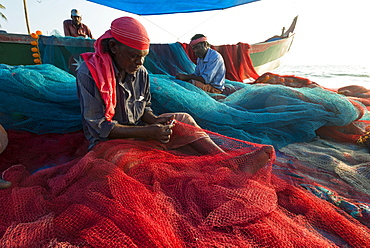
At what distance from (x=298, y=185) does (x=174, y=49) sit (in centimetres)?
457

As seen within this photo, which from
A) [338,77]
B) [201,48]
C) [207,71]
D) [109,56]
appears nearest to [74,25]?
[201,48]

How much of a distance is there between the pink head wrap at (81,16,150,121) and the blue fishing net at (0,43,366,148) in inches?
39.8

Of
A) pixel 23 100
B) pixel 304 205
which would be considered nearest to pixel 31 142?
pixel 23 100

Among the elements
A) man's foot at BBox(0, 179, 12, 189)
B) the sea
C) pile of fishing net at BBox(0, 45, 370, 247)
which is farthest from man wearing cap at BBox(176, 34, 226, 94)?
the sea

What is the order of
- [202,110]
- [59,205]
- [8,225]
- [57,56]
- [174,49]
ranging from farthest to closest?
[174,49] → [57,56] → [202,110] → [59,205] → [8,225]

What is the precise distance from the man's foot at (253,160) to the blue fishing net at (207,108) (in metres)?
0.85

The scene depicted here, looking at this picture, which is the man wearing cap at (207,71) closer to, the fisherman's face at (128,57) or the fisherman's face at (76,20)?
the fisherman's face at (128,57)

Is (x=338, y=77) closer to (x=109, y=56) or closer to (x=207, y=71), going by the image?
(x=207, y=71)

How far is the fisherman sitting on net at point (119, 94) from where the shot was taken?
1.61 metres

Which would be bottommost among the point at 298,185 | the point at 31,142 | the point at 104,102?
the point at 31,142

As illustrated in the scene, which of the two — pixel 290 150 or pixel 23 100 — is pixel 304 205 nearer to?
pixel 290 150

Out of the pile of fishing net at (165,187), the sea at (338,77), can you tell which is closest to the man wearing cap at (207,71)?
the pile of fishing net at (165,187)

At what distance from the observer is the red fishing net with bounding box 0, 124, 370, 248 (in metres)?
0.98

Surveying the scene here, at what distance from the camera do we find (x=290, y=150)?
8.08 feet
